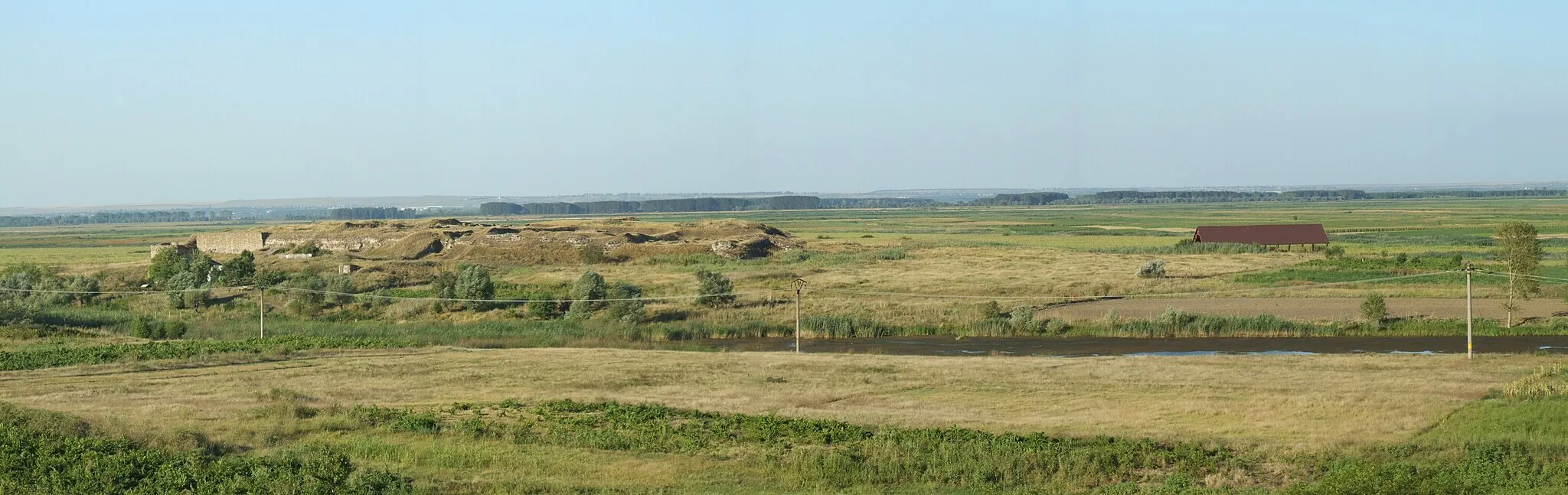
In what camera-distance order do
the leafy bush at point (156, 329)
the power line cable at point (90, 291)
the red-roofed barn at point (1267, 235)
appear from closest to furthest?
the leafy bush at point (156, 329)
the power line cable at point (90, 291)
the red-roofed barn at point (1267, 235)

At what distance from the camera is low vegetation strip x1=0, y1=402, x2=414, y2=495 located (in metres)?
14.1

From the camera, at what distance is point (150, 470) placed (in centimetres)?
1509

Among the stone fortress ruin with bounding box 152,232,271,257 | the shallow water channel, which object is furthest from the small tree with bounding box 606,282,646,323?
the stone fortress ruin with bounding box 152,232,271,257

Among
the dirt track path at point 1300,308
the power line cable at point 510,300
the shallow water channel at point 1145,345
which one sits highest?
the power line cable at point 510,300

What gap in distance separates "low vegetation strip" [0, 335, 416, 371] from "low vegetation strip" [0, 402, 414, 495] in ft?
45.2

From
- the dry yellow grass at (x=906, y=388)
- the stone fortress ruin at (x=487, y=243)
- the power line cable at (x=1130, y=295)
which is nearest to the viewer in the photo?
the dry yellow grass at (x=906, y=388)

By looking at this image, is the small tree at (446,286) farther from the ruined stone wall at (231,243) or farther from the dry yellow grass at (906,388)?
the ruined stone wall at (231,243)

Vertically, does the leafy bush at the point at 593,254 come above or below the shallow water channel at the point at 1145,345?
above

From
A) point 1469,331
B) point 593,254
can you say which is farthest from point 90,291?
point 1469,331

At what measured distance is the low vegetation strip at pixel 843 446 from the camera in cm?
1584

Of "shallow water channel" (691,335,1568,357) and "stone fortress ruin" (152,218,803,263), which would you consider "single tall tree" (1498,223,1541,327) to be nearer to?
"shallow water channel" (691,335,1568,357)

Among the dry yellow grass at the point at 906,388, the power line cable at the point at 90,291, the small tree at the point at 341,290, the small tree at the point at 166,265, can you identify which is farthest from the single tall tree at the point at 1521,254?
the small tree at the point at 166,265

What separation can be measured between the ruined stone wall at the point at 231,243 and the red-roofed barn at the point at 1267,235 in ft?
173

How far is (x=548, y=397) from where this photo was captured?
2417cm
